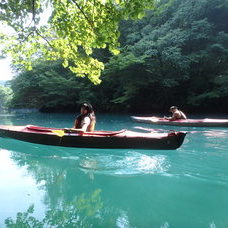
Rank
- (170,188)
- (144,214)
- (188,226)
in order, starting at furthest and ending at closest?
(170,188)
(144,214)
(188,226)

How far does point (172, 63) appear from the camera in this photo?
1695cm

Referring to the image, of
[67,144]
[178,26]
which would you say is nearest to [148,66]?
[178,26]

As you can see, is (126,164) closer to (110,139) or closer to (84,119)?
(110,139)

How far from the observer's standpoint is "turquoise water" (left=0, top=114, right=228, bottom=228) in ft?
10.2

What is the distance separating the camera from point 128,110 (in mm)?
23219

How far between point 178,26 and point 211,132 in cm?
1150

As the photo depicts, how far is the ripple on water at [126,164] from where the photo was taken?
4993 mm

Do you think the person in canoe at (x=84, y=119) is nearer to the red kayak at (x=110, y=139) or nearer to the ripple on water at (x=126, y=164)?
the red kayak at (x=110, y=139)

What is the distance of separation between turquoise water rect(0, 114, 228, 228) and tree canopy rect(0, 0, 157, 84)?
202cm

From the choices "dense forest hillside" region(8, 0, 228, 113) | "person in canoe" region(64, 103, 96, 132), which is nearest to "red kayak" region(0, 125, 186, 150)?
"person in canoe" region(64, 103, 96, 132)

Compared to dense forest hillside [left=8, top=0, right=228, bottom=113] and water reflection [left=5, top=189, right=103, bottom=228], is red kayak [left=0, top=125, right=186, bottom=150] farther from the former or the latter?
dense forest hillside [left=8, top=0, right=228, bottom=113]

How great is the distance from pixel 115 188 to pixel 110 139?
7.08ft

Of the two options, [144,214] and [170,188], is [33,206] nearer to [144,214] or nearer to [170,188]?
[144,214]

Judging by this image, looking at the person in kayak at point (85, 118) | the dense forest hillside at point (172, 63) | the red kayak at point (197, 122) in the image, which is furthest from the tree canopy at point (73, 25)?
the dense forest hillside at point (172, 63)
